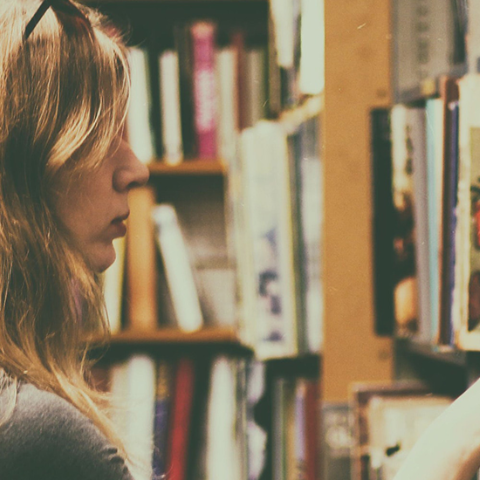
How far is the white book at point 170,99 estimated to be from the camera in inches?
63.0

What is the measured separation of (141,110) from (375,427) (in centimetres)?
96

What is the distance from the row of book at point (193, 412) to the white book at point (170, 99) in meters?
0.48

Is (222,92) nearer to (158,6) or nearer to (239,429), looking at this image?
(158,6)

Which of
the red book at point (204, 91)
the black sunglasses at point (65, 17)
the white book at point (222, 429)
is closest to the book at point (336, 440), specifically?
the white book at point (222, 429)

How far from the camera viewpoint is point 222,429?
1.57 m

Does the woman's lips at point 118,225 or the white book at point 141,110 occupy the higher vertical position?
the white book at point 141,110

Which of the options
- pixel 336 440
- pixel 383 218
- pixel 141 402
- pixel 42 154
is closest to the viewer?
pixel 42 154

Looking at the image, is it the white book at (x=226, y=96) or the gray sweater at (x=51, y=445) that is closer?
the gray sweater at (x=51, y=445)

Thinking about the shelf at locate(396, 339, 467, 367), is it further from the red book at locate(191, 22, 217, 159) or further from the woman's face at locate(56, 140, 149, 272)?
the red book at locate(191, 22, 217, 159)

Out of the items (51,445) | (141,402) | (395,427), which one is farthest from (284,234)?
(51,445)

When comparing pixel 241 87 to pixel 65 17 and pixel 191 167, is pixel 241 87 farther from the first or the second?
pixel 65 17

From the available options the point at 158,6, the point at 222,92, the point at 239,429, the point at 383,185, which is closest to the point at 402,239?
the point at 383,185

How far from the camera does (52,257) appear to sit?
67cm

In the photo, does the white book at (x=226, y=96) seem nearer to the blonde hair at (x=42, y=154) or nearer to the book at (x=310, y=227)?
the book at (x=310, y=227)
